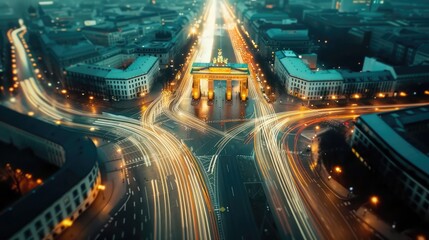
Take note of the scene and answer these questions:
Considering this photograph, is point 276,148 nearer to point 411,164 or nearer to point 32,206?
point 411,164

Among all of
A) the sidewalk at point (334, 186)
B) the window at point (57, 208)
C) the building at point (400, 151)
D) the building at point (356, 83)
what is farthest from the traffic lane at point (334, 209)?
the window at point (57, 208)

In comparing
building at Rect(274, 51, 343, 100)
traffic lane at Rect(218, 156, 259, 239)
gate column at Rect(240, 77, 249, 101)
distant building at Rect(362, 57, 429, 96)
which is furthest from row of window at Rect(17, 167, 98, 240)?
distant building at Rect(362, 57, 429, 96)

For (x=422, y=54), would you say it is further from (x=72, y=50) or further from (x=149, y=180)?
(x=72, y=50)

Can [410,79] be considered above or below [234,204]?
above

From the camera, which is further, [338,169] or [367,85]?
[367,85]

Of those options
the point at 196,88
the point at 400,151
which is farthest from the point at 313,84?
the point at 400,151
